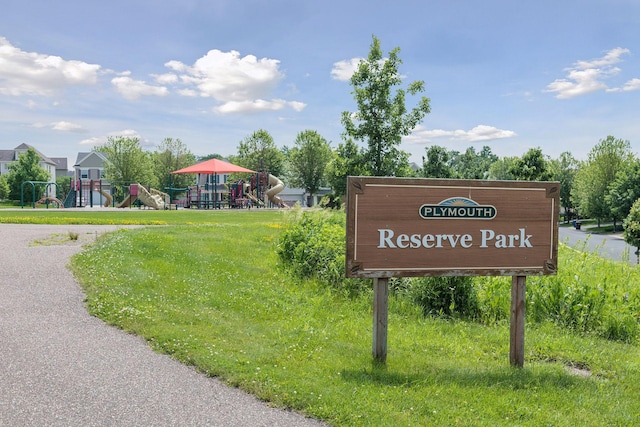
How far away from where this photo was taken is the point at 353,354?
16.6ft

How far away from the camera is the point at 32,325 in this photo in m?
5.82

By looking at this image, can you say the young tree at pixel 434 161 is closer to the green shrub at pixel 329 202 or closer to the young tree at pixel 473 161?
the green shrub at pixel 329 202

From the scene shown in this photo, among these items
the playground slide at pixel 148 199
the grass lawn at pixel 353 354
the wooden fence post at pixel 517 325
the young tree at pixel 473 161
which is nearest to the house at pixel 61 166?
the playground slide at pixel 148 199

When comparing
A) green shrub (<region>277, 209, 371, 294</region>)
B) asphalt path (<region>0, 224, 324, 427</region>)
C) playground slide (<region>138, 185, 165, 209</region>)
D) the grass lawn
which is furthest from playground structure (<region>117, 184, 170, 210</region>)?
asphalt path (<region>0, 224, 324, 427</region>)

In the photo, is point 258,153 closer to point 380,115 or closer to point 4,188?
point 4,188

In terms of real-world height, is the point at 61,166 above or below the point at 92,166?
above

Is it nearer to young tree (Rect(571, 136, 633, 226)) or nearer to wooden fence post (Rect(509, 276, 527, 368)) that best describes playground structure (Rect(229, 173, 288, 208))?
young tree (Rect(571, 136, 633, 226))

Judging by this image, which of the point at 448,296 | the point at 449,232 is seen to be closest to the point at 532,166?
the point at 448,296

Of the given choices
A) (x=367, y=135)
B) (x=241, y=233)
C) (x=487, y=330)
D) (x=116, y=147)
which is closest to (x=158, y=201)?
(x=116, y=147)

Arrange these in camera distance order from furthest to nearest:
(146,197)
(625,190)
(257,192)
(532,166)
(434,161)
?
(434,161) → (257,192) → (625,190) → (146,197) → (532,166)

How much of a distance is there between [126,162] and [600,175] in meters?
52.4

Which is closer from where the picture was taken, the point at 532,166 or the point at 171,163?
the point at 532,166

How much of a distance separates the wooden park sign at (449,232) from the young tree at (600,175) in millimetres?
50887

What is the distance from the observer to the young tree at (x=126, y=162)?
58.8m
